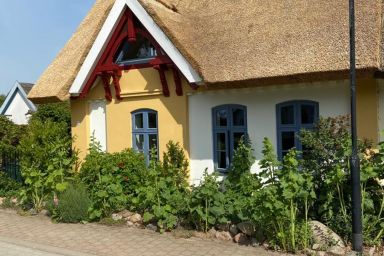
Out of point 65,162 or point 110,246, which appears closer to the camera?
point 110,246

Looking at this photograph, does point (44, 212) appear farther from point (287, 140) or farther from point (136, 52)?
point (287, 140)

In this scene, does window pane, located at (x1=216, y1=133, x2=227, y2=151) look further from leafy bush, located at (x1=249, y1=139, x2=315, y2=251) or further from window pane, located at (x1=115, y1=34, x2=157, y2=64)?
leafy bush, located at (x1=249, y1=139, x2=315, y2=251)

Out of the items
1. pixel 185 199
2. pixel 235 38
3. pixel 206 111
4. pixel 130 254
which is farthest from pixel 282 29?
pixel 130 254

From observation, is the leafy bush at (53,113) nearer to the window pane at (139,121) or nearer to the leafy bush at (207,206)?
the window pane at (139,121)

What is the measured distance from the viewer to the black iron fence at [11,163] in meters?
13.1

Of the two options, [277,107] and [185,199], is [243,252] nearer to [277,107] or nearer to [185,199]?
[185,199]

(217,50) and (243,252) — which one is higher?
(217,50)

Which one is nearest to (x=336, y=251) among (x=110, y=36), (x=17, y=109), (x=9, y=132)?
(x=110, y=36)

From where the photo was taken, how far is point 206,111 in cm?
1059

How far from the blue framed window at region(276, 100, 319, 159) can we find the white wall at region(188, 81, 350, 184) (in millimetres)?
108

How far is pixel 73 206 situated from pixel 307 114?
528cm

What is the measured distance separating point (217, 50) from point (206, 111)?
4.93 feet

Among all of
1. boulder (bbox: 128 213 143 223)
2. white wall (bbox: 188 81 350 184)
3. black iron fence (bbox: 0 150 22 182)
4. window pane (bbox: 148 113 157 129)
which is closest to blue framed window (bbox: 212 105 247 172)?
white wall (bbox: 188 81 350 184)

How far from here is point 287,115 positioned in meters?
9.60
